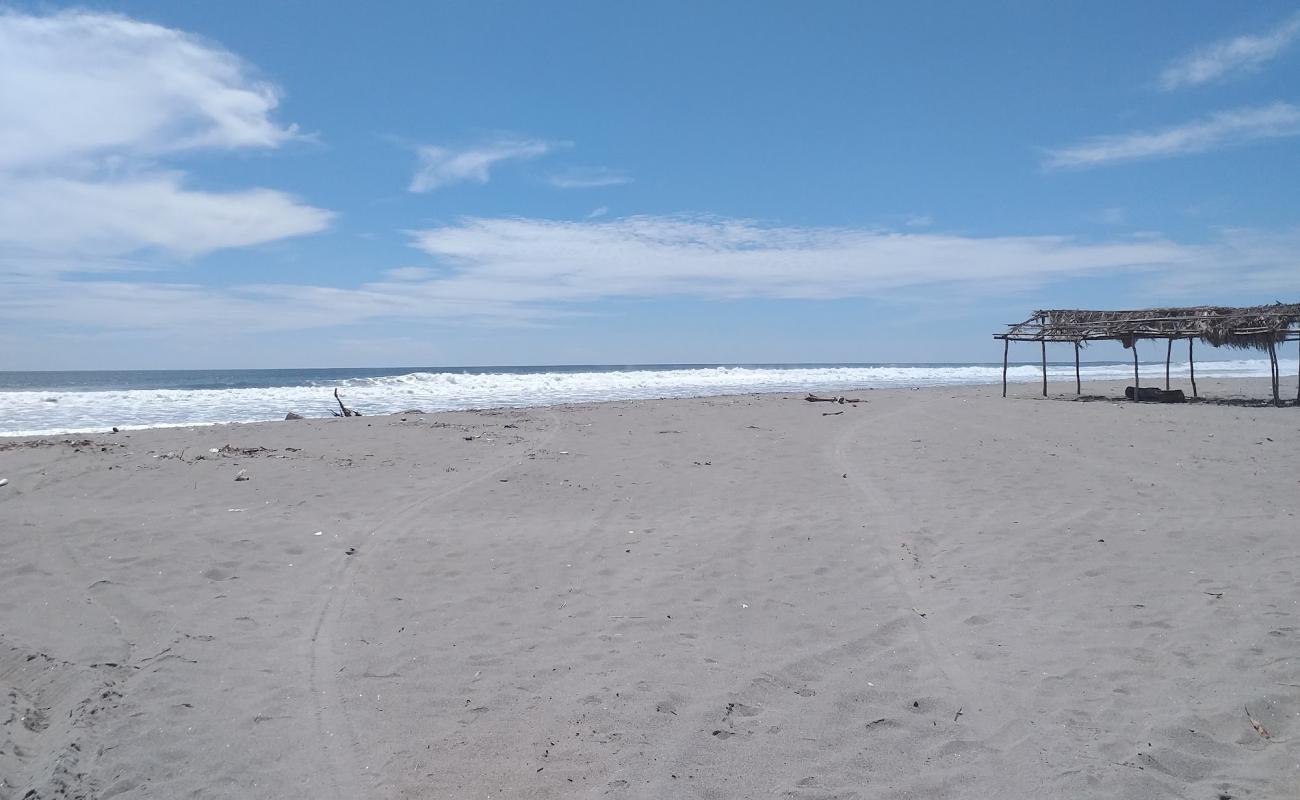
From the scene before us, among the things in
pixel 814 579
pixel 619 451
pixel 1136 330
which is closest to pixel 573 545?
pixel 814 579

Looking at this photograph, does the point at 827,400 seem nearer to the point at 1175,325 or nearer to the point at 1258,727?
the point at 1175,325

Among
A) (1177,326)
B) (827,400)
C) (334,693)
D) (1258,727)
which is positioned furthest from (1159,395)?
(334,693)

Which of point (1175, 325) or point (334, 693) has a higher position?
point (1175, 325)

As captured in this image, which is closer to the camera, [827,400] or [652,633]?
[652,633]

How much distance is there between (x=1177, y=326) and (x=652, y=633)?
68.7 feet

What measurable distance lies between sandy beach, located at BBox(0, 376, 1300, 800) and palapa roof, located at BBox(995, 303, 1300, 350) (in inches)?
434

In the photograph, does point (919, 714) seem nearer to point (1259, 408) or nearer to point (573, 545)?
point (573, 545)

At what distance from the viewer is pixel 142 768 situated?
10.4ft

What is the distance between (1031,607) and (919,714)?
176cm

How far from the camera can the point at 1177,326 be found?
19.6 m

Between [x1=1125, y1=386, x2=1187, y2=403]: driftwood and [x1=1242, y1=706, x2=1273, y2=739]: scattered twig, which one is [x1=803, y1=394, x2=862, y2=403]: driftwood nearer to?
[x1=1125, y1=386, x2=1187, y2=403]: driftwood

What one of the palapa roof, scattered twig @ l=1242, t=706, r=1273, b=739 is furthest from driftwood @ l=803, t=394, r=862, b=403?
scattered twig @ l=1242, t=706, r=1273, b=739

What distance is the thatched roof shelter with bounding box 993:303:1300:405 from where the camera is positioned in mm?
17469

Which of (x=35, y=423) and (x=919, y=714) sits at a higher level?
(x=35, y=423)
